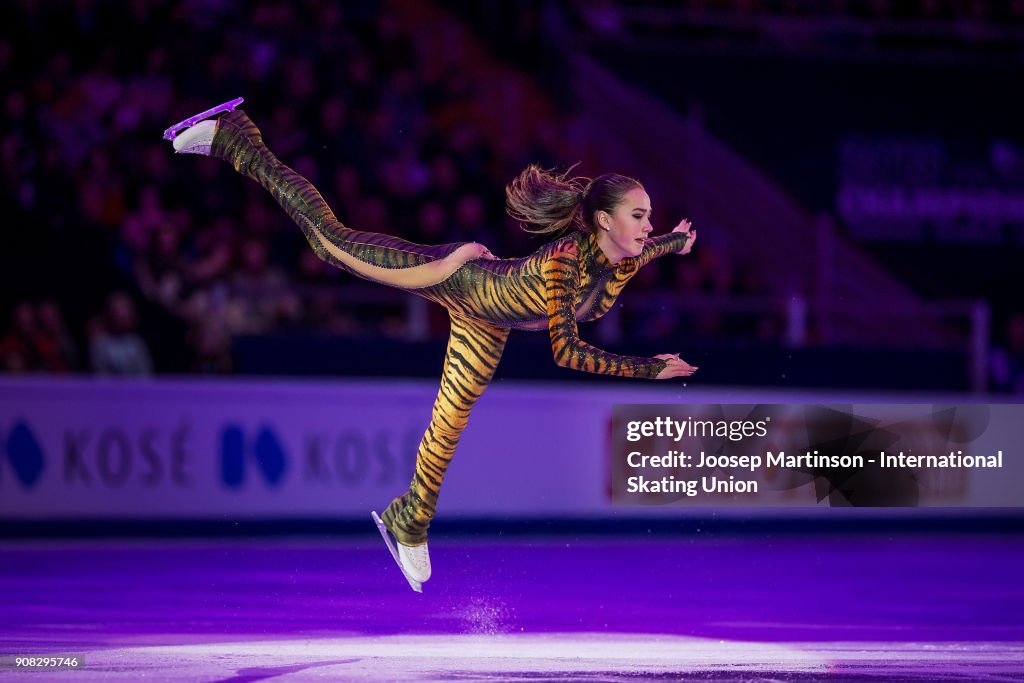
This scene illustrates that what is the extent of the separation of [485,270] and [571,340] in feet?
2.04

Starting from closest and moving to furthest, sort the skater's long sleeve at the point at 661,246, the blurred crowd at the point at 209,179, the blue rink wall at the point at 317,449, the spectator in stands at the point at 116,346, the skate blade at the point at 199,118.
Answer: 1. the skater's long sleeve at the point at 661,246
2. the skate blade at the point at 199,118
3. the blue rink wall at the point at 317,449
4. the spectator in stands at the point at 116,346
5. the blurred crowd at the point at 209,179

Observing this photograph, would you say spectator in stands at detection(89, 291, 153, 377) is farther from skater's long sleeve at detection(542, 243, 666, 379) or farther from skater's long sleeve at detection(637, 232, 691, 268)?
skater's long sleeve at detection(542, 243, 666, 379)

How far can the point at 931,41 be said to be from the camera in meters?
15.3

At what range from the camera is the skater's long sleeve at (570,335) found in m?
5.62

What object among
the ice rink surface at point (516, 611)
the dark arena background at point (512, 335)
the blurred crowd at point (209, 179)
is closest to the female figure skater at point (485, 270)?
the ice rink surface at point (516, 611)

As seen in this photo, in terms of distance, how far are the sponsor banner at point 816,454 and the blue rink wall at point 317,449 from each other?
0.05 m

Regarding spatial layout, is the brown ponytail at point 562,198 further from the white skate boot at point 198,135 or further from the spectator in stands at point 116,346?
the spectator in stands at point 116,346

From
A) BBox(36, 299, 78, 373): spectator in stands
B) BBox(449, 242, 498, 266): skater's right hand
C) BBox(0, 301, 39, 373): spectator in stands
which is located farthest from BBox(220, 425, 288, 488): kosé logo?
BBox(449, 242, 498, 266): skater's right hand

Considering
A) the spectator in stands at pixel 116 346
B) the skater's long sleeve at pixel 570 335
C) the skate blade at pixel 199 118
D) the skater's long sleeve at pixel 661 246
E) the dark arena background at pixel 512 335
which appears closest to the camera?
the skater's long sleeve at pixel 570 335

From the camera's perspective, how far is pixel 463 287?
617 cm

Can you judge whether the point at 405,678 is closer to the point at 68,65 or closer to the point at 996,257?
the point at 68,65

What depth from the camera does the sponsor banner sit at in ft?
36.3

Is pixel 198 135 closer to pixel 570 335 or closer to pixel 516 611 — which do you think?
pixel 570 335

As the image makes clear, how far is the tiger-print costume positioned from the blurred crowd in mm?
4028
